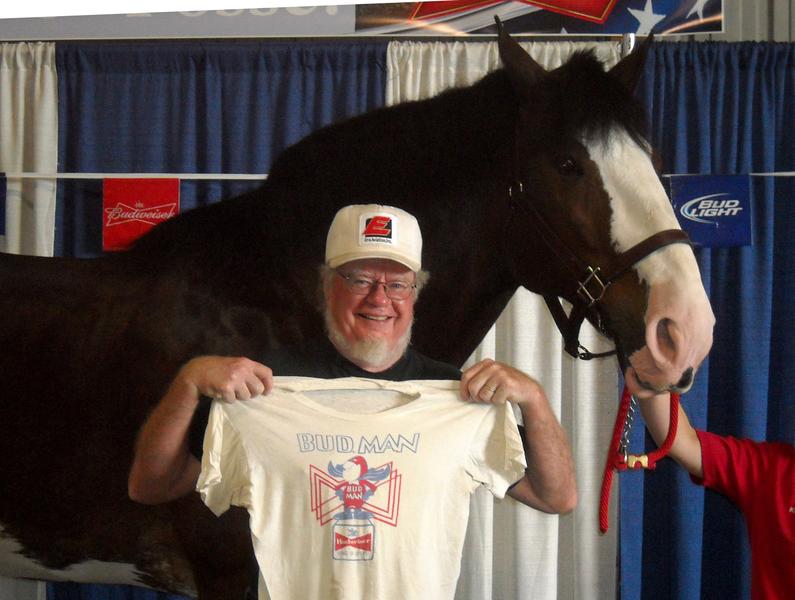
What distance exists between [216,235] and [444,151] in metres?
0.77

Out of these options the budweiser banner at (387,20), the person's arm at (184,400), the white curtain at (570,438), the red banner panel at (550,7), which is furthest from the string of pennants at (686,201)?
the person's arm at (184,400)

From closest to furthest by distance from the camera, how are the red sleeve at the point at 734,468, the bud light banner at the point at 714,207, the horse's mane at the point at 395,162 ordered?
the horse's mane at the point at 395,162 → the red sleeve at the point at 734,468 → the bud light banner at the point at 714,207

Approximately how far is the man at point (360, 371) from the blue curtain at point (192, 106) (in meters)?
2.18

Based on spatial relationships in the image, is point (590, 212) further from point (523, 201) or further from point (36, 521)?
point (36, 521)

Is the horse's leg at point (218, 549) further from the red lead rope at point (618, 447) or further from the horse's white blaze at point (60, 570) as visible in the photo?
the red lead rope at point (618, 447)

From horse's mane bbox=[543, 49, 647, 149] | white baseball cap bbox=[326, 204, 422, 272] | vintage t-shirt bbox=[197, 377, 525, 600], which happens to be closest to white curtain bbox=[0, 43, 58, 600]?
white baseball cap bbox=[326, 204, 422, 272]

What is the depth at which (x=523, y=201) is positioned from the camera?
7.05ft

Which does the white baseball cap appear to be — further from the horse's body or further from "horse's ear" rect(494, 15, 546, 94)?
"horse's ear" rect(494, 15, 546, 94)

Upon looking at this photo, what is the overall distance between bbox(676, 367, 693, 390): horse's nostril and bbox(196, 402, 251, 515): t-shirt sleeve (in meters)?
1.15

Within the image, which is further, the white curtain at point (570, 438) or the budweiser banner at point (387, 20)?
the budweiser banner at point (387, 20)

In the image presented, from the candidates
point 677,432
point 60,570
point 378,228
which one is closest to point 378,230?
point 378,228

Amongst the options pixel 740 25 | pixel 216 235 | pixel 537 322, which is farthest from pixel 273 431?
pixel 740 25

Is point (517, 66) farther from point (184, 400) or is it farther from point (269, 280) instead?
point (184, 400)

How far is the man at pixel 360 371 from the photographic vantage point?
1.57 m
